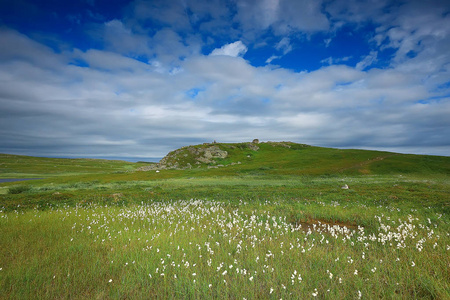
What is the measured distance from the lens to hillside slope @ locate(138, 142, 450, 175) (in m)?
63.9

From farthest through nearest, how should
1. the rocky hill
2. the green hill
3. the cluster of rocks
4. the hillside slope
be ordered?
the rocky hill → the cluster of rocks → the hillside slope → the green hill

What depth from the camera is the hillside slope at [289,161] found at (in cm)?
6391

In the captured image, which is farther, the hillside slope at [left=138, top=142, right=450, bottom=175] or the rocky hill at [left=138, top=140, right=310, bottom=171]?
the rocky hill at [left=138, top=140, right=310, bottom=171]

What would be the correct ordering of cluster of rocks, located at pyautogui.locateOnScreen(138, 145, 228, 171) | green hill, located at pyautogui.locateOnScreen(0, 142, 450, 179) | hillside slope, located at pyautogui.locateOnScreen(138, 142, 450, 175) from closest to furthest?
green hill, located at pyautogui.locateOnScreen(0, 142, 450, 179), hillside slope, located at pyautogui.locateOnScreen(138, 142, 450, 175), cluster of rocks, located at pyautogui.locateOnScreen(138, 145, 228, 171)

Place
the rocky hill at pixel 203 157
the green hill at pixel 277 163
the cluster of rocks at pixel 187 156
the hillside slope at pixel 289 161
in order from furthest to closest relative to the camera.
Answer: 1. the rocky hill at pixel 203 157
2. the cluster of rocks at pixel 187 156
3. the hillside slope at pixel 289 161
4. the green hill at pixel 277 163

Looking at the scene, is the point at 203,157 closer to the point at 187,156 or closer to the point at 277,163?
the point at 187,156

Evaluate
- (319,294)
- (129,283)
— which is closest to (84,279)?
(129,283)

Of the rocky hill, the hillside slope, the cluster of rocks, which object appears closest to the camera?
the hillside slope

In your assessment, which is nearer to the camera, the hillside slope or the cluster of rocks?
the hillside slope

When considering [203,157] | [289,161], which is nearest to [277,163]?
[289,161]

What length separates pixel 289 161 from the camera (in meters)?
84.9

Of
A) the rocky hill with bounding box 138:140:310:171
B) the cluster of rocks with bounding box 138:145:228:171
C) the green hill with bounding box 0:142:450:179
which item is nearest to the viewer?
the green hill with bounding box 0:142:450:179

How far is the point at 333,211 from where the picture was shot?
46.2 ft

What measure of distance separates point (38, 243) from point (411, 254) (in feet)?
42.1
